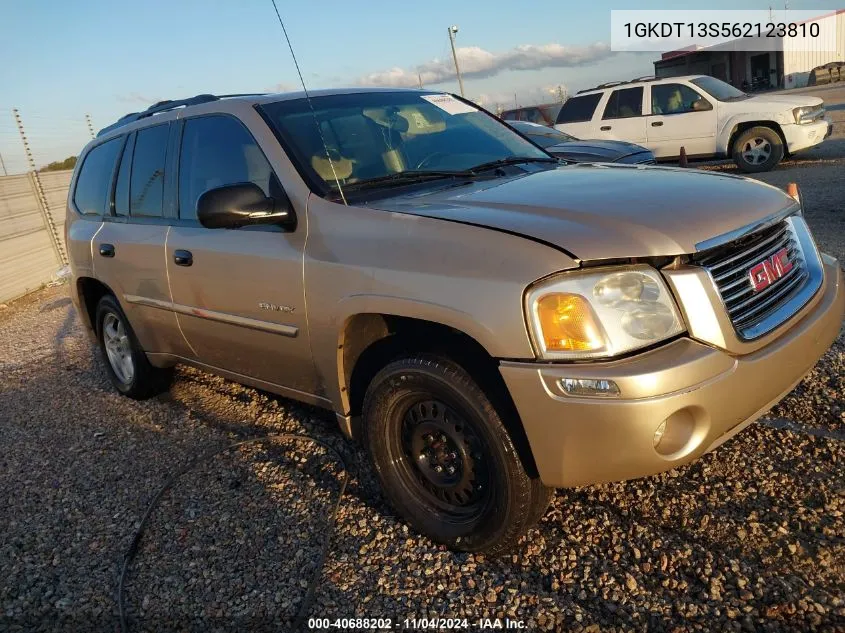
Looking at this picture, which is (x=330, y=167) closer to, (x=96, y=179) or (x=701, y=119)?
(x=96, y=179)

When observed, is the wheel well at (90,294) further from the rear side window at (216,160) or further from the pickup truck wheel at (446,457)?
the pickup truck wheel at (446,457)

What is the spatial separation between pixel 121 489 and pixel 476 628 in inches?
89.9

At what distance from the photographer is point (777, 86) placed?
141 feet

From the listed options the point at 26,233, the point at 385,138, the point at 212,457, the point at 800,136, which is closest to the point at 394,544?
the point at 212,457

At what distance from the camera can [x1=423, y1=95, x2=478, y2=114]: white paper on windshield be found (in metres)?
3.88

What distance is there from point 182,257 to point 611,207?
2.26 metres

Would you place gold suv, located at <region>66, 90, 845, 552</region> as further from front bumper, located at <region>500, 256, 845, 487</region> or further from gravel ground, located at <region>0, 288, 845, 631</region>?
gravel ground, located at <region>0, 288, 845, 631</region>

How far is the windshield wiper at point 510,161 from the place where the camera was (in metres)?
3.34

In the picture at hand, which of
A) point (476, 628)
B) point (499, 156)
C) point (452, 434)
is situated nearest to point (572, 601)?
point (476, 628)

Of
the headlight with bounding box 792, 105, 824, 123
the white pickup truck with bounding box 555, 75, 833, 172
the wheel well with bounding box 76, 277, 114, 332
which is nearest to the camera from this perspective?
the wheel well with bounding box 76, 277, 114, 332

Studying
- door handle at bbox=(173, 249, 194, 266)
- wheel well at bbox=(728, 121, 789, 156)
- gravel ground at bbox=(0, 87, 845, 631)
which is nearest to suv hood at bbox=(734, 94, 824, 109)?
wheel well at bbox=(728, 121, 789, 156)

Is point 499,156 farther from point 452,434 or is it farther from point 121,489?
point 121,489

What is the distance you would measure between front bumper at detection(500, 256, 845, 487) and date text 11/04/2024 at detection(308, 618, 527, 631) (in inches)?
19.9

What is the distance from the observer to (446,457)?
2.69m
